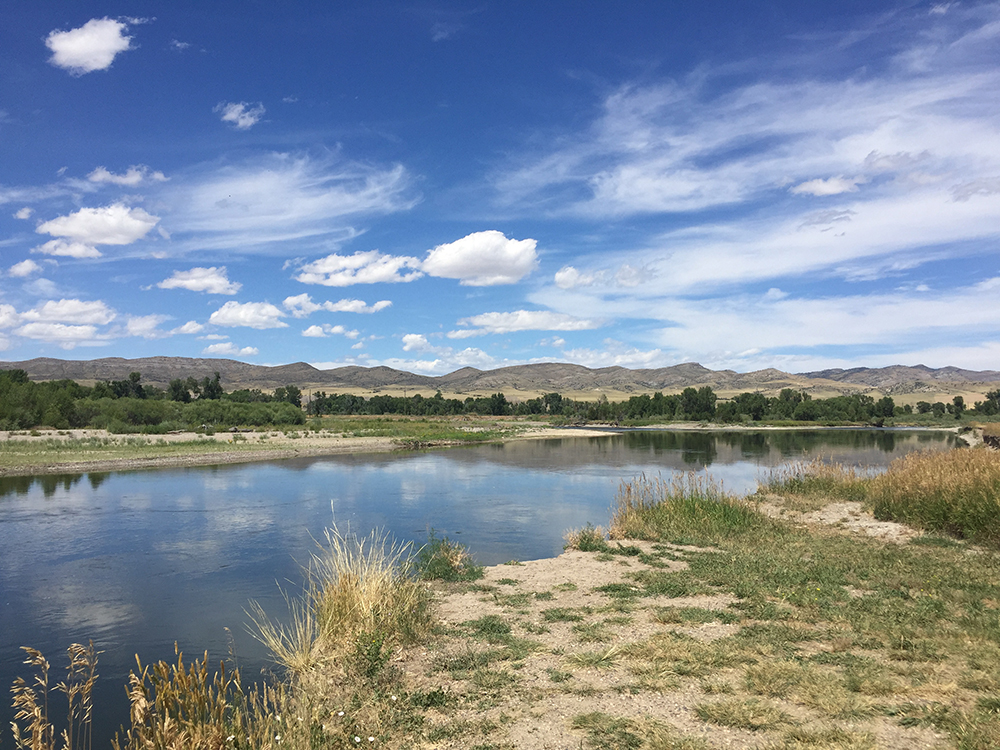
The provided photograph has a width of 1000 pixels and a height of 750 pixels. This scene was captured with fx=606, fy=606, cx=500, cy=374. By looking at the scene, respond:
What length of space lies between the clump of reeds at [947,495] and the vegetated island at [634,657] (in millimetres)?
73

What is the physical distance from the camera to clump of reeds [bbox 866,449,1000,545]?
38.4 ft

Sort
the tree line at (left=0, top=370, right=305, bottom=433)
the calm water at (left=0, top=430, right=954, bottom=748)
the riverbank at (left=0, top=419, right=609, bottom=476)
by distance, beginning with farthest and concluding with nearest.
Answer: the tree line at (left=0, top=370, right=305, bottom=433)
the riverbank at (left=0, top=419, right=609, bottom=476)
the calm water at (left=0, top=430, right=954, bottom=748)

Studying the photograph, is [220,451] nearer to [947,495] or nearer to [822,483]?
[822,483]

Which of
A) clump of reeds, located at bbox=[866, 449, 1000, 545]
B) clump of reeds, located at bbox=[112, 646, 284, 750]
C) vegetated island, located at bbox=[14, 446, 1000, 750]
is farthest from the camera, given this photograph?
clump of reeds, located at bbox=[866, 449, 1000, 545]

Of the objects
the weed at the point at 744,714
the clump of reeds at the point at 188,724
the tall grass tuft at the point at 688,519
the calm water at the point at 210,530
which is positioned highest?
the clump of reeds at the point at 188,724

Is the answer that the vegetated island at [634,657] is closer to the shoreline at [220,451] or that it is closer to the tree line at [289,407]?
the shoreline at [220,451]

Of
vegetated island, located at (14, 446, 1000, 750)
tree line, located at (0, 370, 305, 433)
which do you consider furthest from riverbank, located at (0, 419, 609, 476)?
vegetated island, located at (14, 446, 1000, 750)

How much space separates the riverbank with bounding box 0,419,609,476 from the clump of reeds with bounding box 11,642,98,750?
27922 mm

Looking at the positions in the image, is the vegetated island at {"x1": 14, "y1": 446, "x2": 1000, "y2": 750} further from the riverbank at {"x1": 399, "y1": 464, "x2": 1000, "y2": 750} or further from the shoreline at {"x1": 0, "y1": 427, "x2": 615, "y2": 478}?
the shoreline at {"x1": 0, "y1": 427, "x2": 615, "y2": 478}

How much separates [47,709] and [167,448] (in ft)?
126

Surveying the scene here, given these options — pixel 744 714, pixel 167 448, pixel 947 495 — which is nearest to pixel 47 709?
pixel 744 714

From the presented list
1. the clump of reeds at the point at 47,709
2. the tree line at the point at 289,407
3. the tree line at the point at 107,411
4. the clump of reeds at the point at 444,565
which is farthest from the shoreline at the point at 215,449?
the clump of reeds at the point at 47,709

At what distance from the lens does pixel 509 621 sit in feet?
26.9

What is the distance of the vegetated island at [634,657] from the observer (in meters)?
4.83
